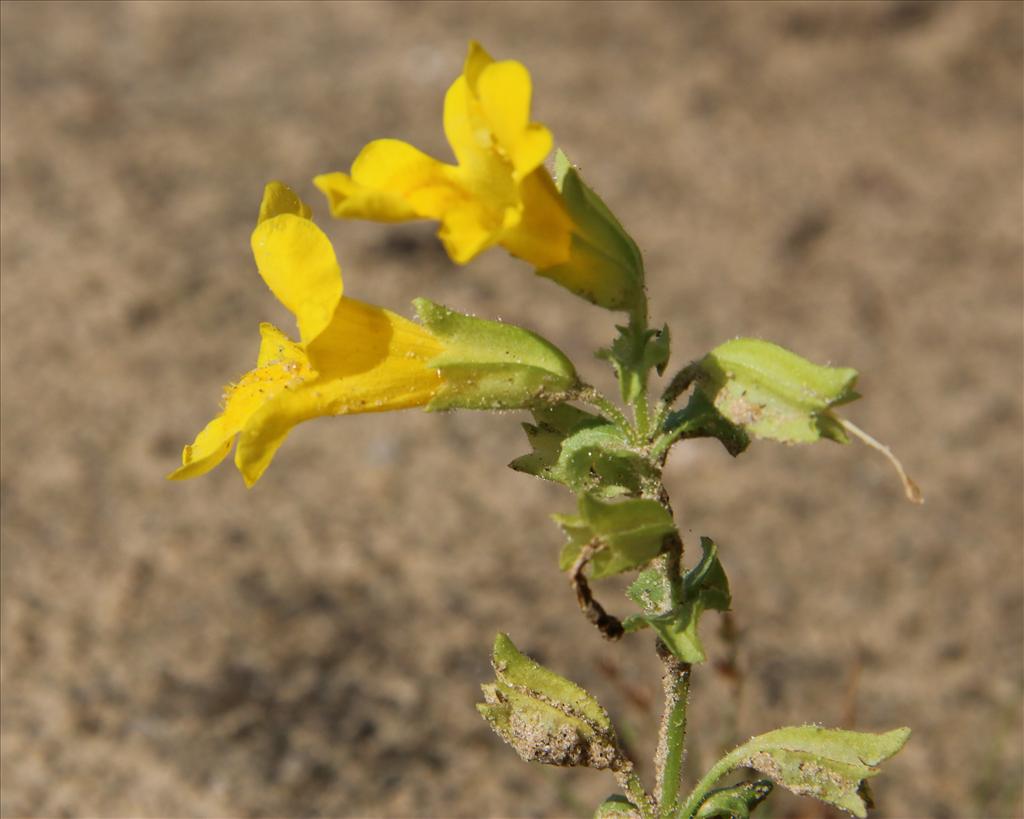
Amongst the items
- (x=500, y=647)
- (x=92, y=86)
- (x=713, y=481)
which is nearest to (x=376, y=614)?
(x=713, y=481)

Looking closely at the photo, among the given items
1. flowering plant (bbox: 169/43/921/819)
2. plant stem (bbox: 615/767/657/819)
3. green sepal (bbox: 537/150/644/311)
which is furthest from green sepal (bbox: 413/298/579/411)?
plant stem (bbox: 615/767/657/819)

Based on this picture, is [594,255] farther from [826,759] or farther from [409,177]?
[826,759]

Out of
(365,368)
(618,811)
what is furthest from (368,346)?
(618,811)

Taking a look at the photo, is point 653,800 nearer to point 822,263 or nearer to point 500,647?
point 500,647

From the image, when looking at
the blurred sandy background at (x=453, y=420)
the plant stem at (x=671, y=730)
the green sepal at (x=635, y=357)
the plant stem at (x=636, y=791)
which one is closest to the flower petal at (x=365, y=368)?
the green sepal at (x=635, y=357)

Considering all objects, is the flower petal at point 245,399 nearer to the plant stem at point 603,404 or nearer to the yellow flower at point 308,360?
the yellow flower at point 308,360
